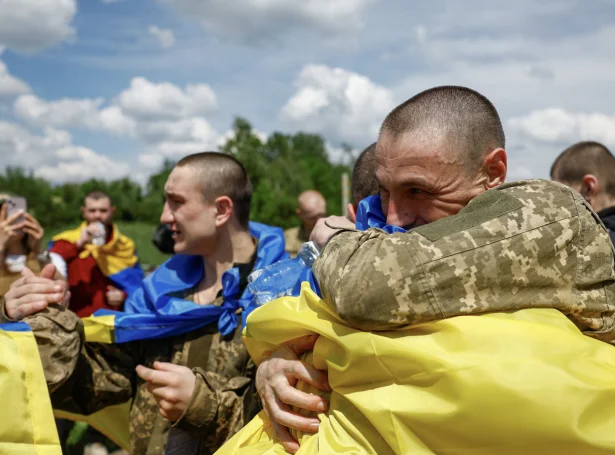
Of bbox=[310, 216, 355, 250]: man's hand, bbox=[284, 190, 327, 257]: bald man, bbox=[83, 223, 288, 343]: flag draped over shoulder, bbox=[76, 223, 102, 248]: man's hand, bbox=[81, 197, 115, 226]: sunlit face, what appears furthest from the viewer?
bbox=[284, 190, 327, 257]: bald man

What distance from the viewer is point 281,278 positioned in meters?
2.40

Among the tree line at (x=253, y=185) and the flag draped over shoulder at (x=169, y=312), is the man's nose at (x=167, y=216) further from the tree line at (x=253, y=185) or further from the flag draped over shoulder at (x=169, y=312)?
the tree line at (x=253, y=185)

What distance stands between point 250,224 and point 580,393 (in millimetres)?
2663

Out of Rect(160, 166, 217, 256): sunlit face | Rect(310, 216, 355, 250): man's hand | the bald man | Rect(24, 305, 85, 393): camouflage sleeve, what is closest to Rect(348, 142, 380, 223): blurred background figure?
Rect(310, 216, 355, 250): man's hand

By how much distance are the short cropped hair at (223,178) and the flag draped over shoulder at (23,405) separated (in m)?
1.54

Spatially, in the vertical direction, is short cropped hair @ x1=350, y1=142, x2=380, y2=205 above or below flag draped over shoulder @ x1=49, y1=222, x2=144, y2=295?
above

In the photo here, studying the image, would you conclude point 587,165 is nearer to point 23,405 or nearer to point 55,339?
point 55,339

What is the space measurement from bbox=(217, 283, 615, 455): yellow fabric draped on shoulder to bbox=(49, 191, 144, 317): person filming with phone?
5749 millimetres

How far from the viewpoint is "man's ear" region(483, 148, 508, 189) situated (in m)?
1.94

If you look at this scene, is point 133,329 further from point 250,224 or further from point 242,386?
point 250,224

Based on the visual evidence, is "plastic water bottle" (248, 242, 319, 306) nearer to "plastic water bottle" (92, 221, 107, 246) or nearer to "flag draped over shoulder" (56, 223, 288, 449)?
"flag draped over shoulder" (56, 223, 288, 449)

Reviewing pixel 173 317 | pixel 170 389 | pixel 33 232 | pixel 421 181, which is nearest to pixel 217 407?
pixel 170 389

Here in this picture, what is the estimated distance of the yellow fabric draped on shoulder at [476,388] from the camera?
147 cm

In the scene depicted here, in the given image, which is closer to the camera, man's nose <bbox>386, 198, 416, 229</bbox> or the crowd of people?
the crowd of people
